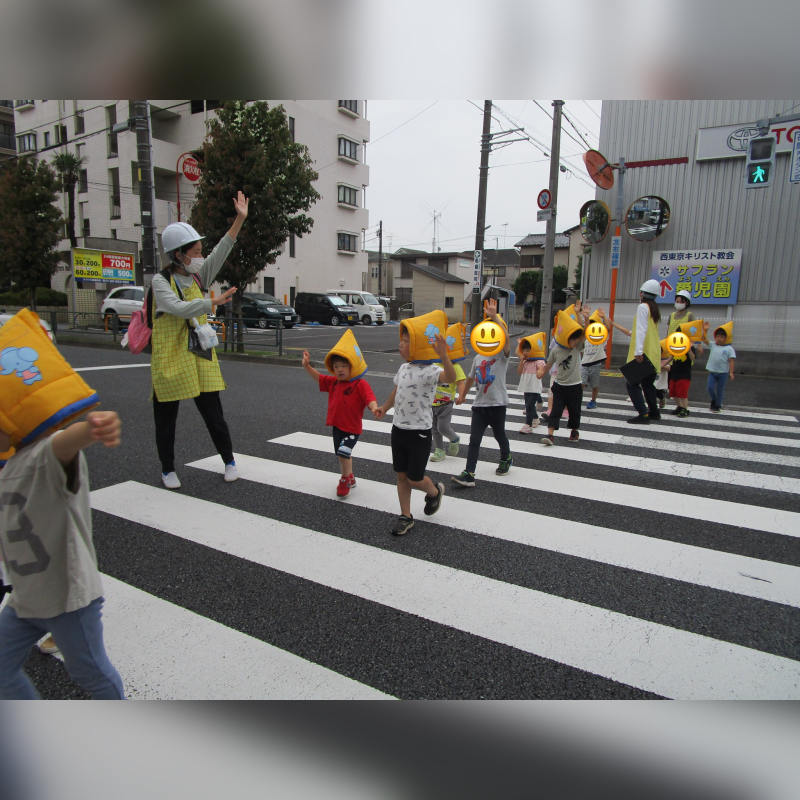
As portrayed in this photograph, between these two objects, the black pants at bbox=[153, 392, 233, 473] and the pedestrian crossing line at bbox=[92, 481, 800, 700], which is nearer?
the pedestrian crossing line at bbox=[92, 481, 800, 700]

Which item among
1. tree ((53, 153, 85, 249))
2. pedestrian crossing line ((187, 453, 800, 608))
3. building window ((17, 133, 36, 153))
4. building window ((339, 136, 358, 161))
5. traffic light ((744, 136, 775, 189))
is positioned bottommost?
pedestrian crossing line ((187, 453, 800, 608))

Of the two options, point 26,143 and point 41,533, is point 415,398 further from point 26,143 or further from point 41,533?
point 26,143

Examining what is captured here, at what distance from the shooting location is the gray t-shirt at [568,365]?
248 inches

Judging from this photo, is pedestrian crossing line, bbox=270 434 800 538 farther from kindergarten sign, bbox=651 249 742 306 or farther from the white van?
the white van

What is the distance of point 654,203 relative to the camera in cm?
1420

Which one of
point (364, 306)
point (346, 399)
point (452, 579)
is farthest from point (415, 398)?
point (364, 306)

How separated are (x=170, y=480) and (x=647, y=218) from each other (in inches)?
551

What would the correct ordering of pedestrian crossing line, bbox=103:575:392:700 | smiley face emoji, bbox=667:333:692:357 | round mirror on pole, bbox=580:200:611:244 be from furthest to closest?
round mirror on pole, bbox=580:200:611:244
smiley face emoji, bbox=667:333:692:357
pedestrian crossing line, bbox=103:575:392:700

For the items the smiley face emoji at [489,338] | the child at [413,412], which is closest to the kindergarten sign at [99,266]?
the smiley face emoji at [489,338]

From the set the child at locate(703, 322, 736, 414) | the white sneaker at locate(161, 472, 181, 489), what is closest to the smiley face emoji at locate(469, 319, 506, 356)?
the white sneaker at locate(161, 472, 181, 489)

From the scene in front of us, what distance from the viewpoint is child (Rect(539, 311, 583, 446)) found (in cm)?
619

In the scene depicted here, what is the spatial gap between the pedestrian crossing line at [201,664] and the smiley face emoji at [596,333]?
21.2ft

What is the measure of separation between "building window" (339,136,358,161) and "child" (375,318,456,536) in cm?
3667

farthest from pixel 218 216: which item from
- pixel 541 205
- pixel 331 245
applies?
pixel 331 245
